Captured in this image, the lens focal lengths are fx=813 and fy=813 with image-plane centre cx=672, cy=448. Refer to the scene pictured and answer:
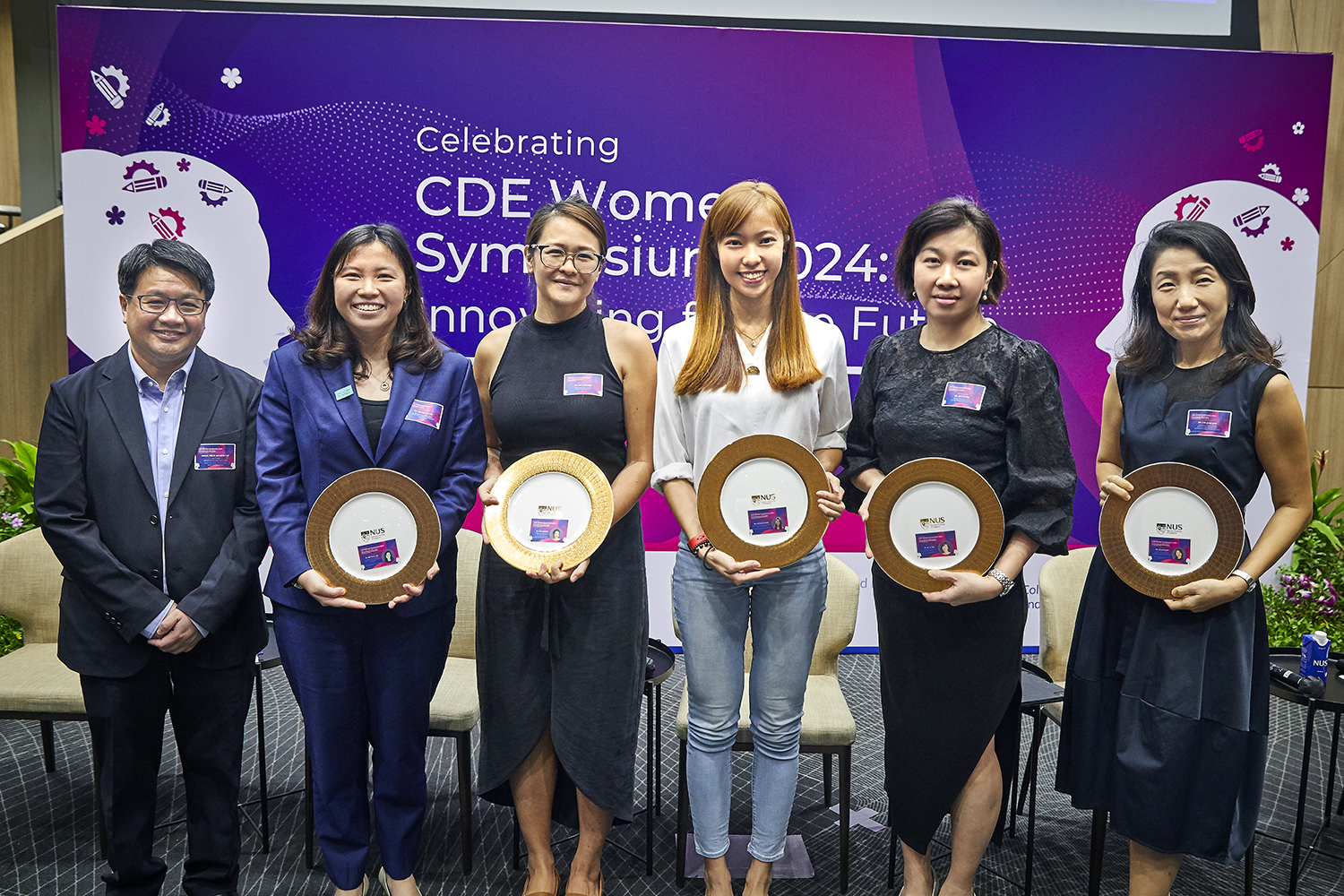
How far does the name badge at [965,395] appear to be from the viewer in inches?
79.8

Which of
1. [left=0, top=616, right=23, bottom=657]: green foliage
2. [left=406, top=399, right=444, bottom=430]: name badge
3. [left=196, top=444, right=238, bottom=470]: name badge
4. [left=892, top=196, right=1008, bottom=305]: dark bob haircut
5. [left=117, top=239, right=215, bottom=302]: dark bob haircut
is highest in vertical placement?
[left=892, top=196, right=1008, bottom=305]: dark bob haircut

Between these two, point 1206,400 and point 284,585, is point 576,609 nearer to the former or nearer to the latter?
point 284,585

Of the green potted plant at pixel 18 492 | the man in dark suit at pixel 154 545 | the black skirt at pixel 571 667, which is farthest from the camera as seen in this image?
the green potted plant at pixel 18 492

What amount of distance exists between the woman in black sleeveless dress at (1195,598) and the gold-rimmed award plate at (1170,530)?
0.13 ft

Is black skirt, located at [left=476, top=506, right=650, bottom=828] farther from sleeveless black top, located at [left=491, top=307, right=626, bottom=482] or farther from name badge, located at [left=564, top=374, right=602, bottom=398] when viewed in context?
name badge, located at [left=564, top=374, right=602, bottom=398]

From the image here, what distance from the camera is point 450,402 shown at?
220 cm

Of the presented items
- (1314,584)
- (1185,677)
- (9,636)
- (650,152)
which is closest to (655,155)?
(650,152)

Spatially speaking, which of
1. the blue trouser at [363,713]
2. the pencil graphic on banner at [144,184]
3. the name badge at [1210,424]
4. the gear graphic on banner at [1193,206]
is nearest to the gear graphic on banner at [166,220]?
the pencil graphic on banner at [144,184]

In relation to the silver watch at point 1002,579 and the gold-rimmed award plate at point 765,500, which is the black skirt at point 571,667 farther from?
the silver watch at point 1002,579

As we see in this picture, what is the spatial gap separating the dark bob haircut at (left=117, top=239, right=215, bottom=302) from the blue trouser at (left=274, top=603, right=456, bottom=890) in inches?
37.0

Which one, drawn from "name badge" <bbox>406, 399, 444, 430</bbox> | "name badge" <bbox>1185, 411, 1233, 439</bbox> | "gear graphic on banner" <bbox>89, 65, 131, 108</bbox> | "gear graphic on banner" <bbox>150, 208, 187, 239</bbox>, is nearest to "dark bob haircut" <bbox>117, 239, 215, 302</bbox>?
"name badge" <bbox>406, 399, 444, 430</bbox>

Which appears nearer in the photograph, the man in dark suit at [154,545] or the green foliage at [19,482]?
the man in dark suit at [154,545]

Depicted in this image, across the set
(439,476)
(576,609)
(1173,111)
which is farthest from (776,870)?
(1173,111)

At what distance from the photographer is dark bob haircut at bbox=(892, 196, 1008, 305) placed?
202cm
